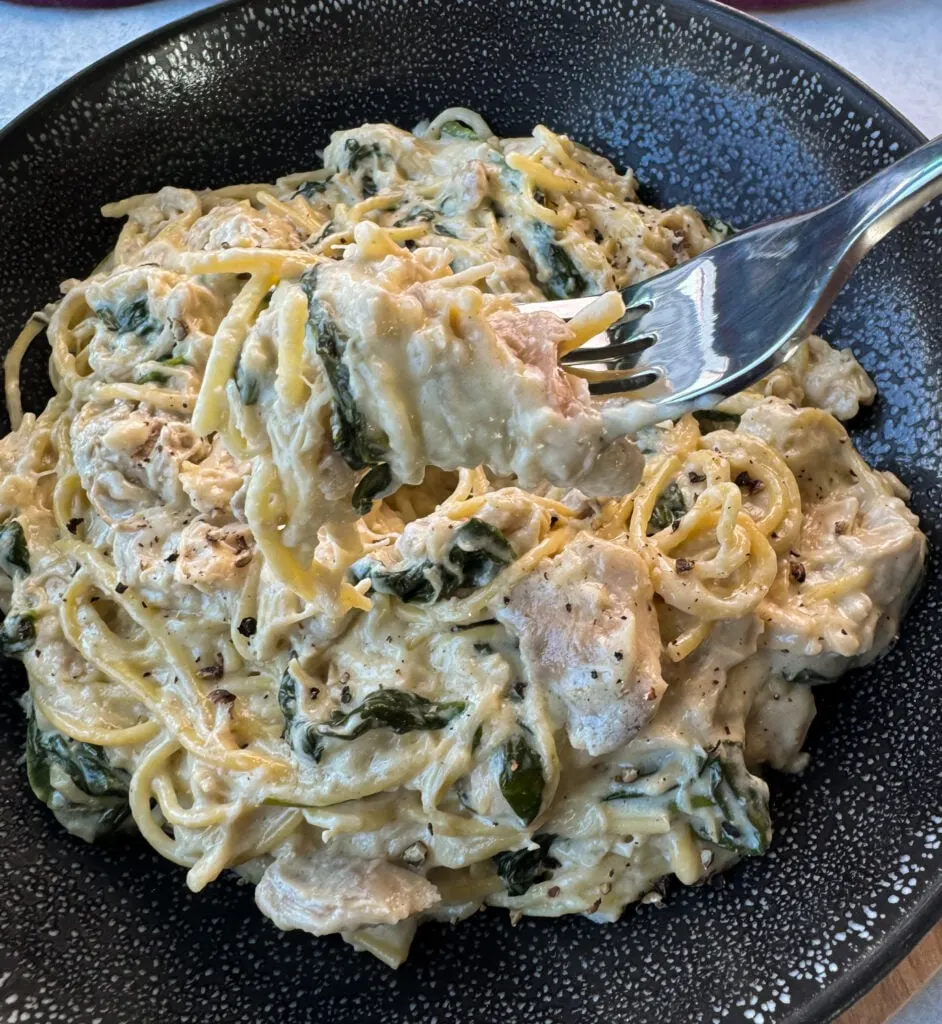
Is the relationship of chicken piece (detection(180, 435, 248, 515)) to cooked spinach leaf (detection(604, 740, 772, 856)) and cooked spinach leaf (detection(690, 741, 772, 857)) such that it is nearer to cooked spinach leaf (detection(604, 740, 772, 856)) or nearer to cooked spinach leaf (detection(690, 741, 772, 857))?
cooked spinach leaf (detection(604, 740, 772, 856))

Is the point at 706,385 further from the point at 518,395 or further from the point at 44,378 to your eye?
the point at 44,378

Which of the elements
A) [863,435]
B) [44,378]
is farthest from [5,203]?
[863,435]

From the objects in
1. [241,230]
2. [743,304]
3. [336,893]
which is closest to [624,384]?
[743,304]

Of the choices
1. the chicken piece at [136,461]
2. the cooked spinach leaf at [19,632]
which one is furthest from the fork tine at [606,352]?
the cooked spinach leaf at [19,632]

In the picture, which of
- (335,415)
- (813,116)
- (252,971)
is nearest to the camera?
(335,415)

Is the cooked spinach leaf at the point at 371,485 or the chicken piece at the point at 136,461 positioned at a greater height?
the cooked spinach leaf at the point at 371,485

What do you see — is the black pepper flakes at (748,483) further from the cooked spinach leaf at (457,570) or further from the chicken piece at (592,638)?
the cooked spinach leaf at (457,570)

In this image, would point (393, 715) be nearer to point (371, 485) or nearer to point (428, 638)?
point (428, 638)
